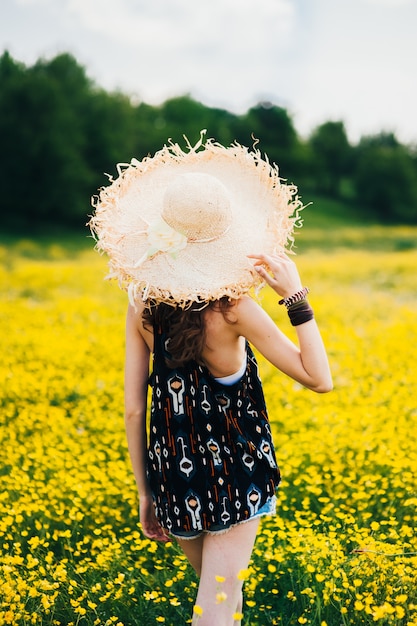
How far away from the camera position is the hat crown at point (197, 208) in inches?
105

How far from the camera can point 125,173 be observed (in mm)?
3096

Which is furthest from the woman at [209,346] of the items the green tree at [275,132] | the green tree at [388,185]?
the green tree at [275,132]

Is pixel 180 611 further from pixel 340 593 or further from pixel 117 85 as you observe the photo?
pixel 117 85

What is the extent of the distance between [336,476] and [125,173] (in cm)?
305

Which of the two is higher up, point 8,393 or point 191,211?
point 191,211

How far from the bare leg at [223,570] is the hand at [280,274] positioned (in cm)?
105

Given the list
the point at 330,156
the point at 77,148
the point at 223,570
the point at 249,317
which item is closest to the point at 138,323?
the point at 249,317

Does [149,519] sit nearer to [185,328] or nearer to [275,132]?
[185,328]

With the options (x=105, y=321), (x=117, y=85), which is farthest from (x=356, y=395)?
(x=117, y=85)

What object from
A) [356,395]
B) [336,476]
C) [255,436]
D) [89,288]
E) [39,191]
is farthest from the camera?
[39,191]

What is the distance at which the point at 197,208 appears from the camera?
8.74 feet

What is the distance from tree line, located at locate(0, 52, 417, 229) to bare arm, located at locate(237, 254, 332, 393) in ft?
84.7

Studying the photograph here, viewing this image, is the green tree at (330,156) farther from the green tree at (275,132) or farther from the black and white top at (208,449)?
the black and white top at (208,449)

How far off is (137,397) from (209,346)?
1.71ft
